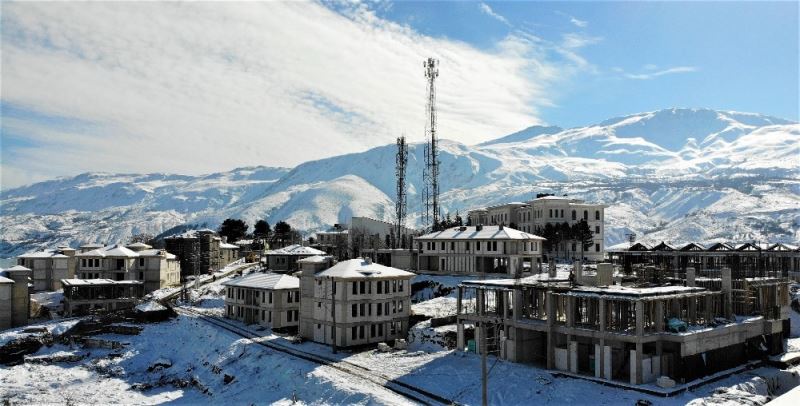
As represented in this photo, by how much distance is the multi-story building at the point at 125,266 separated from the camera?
106 m

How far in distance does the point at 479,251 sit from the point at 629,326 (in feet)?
141

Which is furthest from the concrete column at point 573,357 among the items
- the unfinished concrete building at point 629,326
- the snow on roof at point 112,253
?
the snow on roof at point 112,253

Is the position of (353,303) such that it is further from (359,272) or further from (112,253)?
(112,253)

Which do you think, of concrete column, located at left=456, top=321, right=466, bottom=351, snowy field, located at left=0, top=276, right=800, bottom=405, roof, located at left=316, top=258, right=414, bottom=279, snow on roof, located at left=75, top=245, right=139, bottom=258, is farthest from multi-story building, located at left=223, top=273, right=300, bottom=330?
snow on roof, located at left=75, top=245, right=139, bottom=258

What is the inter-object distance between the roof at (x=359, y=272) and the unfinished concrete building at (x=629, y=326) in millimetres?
10330

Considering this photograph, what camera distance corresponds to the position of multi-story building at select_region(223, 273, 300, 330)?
77188 millimetres

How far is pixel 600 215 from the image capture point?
130 metres

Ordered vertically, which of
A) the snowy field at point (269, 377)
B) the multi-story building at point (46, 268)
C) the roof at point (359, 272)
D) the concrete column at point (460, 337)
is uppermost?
the roof at point (359, 272)

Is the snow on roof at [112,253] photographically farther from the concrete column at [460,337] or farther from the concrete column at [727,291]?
the concrete column at [727,291]

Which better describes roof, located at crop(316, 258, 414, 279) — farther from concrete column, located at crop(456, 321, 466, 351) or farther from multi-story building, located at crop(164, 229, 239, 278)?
multi-story building, located at crop(164, 229, 239, 278)

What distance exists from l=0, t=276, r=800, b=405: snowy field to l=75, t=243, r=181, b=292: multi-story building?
23911mm

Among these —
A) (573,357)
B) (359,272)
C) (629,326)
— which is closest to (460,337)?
(573,357)

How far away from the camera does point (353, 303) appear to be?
65.3 metres

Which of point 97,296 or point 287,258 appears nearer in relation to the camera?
point 97,296
